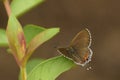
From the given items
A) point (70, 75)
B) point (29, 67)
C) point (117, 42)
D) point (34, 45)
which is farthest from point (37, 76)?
point (117, 42)

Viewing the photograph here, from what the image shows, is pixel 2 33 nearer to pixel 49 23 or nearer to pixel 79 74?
pixel 79 74

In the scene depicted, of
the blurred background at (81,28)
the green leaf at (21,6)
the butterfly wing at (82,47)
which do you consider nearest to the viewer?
the butterfly wing at (82,47)

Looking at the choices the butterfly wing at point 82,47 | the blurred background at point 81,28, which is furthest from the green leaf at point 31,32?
the blurred background at point 81,28

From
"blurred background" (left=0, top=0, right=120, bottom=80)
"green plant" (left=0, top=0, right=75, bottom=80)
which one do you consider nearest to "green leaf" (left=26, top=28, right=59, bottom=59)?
"green plant" (left=0, top=0, right=75, bottom=80)

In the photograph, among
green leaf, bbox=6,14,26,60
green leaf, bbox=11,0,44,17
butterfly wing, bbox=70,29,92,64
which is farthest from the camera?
green leaf, bbox=11,0,44,17

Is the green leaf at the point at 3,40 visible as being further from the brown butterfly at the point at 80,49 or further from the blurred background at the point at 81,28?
the blurred background at the point at 81,28

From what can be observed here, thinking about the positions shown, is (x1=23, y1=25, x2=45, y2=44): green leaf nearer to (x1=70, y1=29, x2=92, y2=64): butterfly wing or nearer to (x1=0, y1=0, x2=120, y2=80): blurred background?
(x1=70, y1=29, x2=92, y2=64): butterfly wing
